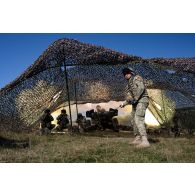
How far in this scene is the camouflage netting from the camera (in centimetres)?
1258

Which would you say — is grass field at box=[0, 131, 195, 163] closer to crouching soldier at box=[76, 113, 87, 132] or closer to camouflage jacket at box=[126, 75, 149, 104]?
camouflage jacket at box=[126, 75, 149, 104]

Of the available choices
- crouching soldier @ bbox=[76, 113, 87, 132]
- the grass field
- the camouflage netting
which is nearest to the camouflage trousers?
the grass field

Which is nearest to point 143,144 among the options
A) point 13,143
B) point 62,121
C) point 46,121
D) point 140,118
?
point 140,118

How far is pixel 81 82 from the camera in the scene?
15336mm

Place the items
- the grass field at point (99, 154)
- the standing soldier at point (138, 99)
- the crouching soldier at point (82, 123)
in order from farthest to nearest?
the crouching soldier at point (82, 123)
the standing soldier at point (138, 99)
the grass field at point (99, 154)

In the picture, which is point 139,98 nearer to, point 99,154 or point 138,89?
point 138,89

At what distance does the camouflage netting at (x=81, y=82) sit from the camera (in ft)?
41.3

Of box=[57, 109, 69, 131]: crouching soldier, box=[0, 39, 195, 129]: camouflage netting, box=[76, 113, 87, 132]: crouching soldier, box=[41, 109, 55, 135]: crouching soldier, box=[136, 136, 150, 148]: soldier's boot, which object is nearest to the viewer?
box=[136, 136, 150, 148]: soldier's boot

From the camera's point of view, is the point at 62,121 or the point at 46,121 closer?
the point at 46,121

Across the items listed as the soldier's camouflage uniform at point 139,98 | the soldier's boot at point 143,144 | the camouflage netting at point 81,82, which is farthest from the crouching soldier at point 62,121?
the soldier's boot at point 143,144

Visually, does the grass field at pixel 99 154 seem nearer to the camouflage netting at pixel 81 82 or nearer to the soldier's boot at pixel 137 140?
the soldier's boot at pixel 137 140

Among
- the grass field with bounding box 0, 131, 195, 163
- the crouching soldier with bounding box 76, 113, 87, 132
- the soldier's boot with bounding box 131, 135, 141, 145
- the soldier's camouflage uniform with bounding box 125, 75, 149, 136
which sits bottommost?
the grass field with bounding box 0, 131, 195, 163

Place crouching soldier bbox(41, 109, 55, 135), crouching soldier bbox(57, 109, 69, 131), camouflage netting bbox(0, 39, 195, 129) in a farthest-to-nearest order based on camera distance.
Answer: crouching soldier bbox(57, 109, 69, 131) → crouching soldier bbox(41, 109, 55, 135) → camouflage netting bbox(0, 39, 195, 129)
